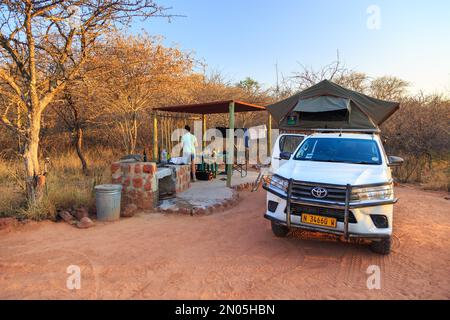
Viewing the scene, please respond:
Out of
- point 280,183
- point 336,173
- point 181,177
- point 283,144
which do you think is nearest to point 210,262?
point 280,183

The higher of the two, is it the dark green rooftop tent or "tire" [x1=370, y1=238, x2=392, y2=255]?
the dark green rooftop tent

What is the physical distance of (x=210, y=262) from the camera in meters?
4.31

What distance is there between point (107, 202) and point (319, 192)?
4.32 metres

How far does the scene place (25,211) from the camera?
243 inches

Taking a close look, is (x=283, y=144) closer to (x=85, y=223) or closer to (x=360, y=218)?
(x=360, y=218)

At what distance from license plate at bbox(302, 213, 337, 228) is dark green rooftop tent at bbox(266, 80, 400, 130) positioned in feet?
15.6

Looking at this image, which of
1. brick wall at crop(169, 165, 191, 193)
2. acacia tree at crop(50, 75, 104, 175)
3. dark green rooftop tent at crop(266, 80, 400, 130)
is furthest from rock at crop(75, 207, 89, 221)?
dark green rooftop tent at crop(266, 80, 400, 130)

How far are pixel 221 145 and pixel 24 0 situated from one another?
32.4ft

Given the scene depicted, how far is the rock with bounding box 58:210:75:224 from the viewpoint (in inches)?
A: 246

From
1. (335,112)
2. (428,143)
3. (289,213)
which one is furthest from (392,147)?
(289,213)

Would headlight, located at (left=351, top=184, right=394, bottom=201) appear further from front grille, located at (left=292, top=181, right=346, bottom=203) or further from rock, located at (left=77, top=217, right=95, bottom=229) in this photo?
rock, located at (left=77, top=217, right=95, bottom=229)

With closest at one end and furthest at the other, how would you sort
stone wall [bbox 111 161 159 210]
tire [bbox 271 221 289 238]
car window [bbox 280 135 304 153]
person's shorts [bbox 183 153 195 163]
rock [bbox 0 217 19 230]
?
tire [bbox 271 221 289 238] < rock [bbox 0 217 19 230] < stone wall [bbox 111 161 159 210] < car window [bbox 280 135 304 153] < person's shorts [bbox 183 153 195 163]

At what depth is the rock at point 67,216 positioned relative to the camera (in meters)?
6.26

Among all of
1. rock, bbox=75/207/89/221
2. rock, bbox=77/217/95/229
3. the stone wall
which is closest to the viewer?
rock, bbox=77/217/95/229
